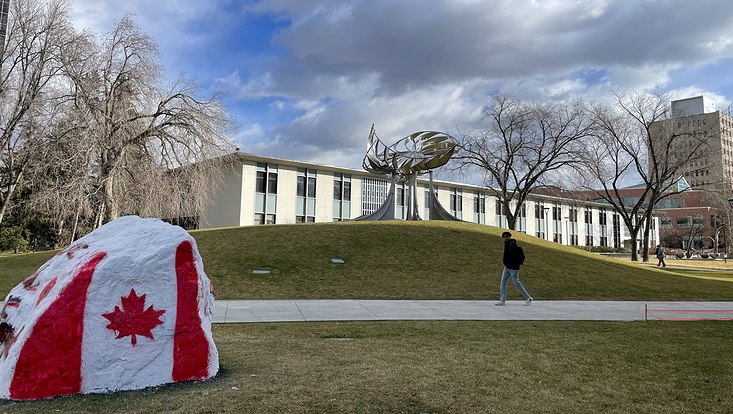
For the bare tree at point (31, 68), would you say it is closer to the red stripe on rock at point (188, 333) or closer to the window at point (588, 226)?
the red stripe on rock at point (188, 333)

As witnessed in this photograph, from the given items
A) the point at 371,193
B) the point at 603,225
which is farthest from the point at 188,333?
the point at 603,225

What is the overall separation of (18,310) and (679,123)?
46752mm

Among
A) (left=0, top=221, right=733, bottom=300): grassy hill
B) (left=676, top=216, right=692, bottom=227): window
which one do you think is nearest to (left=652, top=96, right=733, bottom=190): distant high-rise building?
(left=0, top=221, right=733, bottom=300): grassy hill

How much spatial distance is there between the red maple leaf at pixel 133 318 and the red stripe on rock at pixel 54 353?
0.91 feet

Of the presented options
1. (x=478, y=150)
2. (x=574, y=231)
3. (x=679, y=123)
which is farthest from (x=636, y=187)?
(x=478, y=150)

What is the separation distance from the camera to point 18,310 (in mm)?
4820

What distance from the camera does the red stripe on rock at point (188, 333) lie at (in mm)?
4926

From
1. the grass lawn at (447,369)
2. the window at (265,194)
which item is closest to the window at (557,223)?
the window at (265,194)

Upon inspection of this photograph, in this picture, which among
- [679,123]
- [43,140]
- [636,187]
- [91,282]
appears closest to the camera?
[91,282]

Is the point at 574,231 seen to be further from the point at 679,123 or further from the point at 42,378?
the point at 42,378

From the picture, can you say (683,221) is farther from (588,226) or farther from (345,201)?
(345,201)

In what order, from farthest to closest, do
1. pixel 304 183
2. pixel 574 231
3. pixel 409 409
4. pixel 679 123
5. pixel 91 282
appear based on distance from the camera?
1. pixel 574 231
2. pixel 304 183
3. pixel 679 123
4. pixel 91 282
5. pixel 409 409

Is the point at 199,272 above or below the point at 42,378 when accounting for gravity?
above

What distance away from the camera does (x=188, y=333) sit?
498 centimetres
